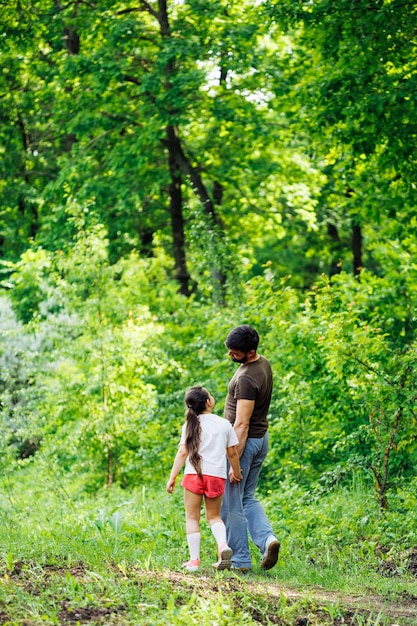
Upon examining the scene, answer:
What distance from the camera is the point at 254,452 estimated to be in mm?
6789

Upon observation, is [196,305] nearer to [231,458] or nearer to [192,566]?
[231,458]

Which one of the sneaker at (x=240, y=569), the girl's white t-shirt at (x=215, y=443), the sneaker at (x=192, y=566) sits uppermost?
the girl's white t-shirt at (x=215, y=443)

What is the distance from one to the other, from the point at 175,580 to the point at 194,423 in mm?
1363

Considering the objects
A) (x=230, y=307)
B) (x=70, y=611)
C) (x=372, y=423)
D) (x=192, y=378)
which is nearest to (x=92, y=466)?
(x=192, y=378)

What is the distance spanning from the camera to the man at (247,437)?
260 inches

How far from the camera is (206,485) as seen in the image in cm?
650

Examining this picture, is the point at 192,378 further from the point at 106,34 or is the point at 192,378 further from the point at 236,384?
A: the point at 106,34

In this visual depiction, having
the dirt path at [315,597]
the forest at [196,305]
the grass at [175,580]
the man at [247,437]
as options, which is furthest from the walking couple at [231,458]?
the dirt path at [315,597]

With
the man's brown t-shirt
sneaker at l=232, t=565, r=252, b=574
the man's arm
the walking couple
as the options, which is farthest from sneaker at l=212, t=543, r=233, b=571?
the man's brown t-shirt

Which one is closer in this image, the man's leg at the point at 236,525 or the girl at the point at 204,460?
the girl at the point at 204,460

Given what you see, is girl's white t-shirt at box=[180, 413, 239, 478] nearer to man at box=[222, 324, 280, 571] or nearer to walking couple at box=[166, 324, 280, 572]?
walking couple at box=[166, 324, 280, 572]

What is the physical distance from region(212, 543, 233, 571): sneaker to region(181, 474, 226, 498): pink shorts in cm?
40

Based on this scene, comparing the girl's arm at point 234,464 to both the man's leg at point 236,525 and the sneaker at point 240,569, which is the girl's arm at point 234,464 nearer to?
the man's leg at point 236,525

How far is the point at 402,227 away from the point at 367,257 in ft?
52.9
